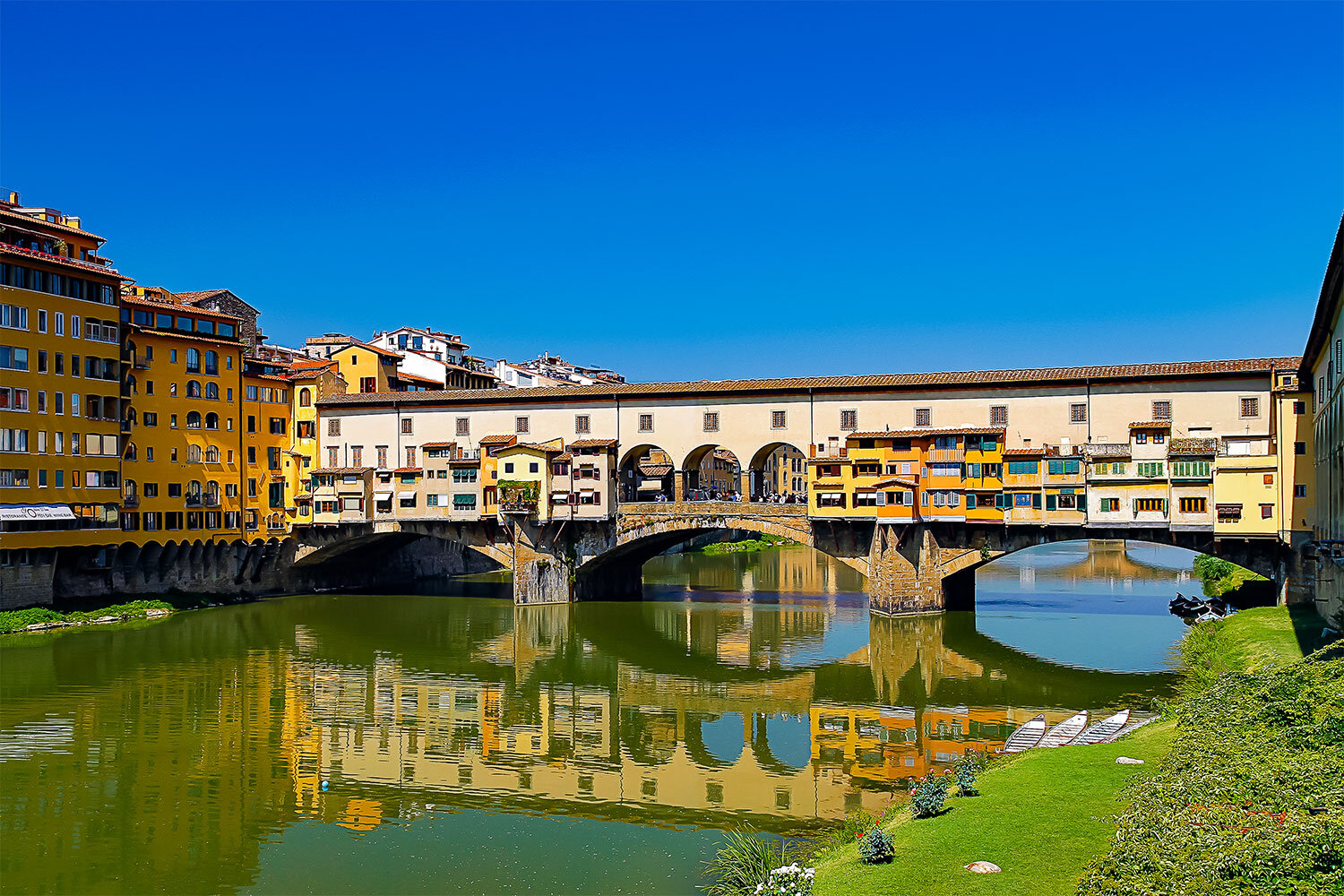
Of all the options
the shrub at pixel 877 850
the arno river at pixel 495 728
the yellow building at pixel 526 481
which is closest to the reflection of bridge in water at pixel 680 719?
the arno river at pixel 495 728

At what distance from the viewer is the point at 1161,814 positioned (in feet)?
47.1

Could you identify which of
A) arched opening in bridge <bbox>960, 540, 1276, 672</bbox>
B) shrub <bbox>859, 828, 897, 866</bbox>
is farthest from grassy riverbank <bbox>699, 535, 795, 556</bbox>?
shrub <bbox>859, 828, 897, 866</bbox>

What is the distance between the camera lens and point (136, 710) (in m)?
33.7

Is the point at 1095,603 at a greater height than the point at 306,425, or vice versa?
the point at 306,425

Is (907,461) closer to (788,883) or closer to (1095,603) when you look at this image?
(1095,603)

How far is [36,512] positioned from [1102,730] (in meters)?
45.2

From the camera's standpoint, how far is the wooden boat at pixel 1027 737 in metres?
26.0

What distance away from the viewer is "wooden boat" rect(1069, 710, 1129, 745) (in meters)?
25.2

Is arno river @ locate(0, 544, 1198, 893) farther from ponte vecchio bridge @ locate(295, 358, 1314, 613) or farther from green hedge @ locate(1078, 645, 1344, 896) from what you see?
green hedge @ locate(1078, 645, 1344, 896)

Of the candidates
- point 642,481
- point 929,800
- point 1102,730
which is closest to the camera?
point 929,800

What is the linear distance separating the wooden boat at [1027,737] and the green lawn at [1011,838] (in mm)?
4231

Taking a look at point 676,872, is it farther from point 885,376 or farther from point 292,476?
point 292,476

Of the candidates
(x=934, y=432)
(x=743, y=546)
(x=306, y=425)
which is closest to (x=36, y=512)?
(x=306, y=425)

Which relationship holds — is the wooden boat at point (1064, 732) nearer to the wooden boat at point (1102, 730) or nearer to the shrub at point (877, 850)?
the wooden boat at point (1102, 730)
